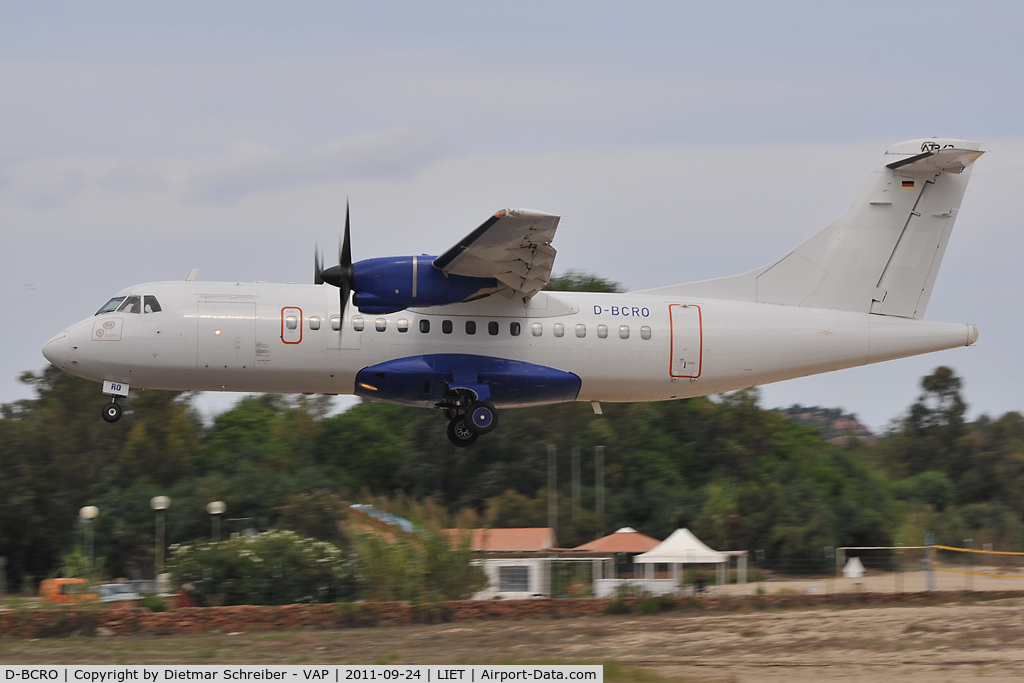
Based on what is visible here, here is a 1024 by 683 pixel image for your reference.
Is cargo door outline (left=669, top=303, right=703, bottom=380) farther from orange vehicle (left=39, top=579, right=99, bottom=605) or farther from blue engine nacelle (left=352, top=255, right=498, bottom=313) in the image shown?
orange vehicle (left=39, top=579, right=99, bottom=605)

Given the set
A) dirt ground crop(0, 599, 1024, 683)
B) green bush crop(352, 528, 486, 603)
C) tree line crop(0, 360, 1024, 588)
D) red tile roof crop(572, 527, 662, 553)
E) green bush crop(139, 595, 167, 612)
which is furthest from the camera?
tree line crop(0, 360, 1024, 588)

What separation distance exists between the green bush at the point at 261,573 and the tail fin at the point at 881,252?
10470mm

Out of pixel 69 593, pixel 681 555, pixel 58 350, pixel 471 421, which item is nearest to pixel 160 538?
pixel 69 593

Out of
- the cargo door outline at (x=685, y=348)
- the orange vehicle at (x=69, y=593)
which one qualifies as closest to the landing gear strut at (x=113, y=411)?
the orange vehicle at (x=69, y=593)

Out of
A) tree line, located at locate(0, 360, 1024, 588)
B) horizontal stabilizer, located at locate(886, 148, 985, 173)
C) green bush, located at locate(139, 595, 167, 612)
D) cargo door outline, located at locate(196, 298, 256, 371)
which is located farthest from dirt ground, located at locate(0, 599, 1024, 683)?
tree line, located at locate(0, 360, 1024, 588)

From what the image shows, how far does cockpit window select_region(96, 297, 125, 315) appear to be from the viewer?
677 inches

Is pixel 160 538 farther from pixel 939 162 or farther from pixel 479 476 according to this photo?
pixel 939 162

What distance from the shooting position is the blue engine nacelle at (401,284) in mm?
16469

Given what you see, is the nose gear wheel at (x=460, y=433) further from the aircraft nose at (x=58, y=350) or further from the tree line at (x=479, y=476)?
the tree line at (x=479, y=476)

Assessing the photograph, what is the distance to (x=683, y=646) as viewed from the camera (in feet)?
58.9

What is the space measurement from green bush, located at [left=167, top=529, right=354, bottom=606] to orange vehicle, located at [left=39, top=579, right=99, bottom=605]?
2.34 m

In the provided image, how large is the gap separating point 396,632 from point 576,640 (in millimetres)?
3466

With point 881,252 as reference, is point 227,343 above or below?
below

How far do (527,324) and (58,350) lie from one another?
7.61 m
